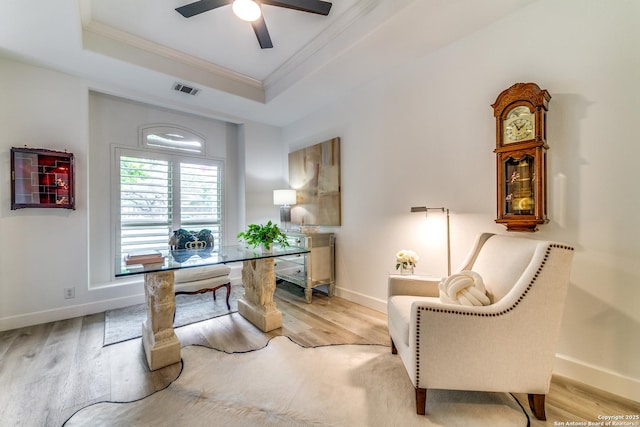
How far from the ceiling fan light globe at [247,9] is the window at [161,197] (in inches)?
102

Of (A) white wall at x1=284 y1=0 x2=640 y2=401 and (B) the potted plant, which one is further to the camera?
(B) the potted plant

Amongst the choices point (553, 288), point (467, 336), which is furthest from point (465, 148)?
point (467, 336)

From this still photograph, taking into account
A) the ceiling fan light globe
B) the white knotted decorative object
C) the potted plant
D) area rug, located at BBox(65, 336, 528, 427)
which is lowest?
area rug, located at BBox(65, 336, 528, 427)

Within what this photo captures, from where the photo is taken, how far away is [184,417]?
1562 millimetres

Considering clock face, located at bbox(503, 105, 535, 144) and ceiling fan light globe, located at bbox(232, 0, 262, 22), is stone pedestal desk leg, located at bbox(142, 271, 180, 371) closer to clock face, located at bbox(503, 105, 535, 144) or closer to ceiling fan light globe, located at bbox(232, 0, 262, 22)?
ceiling fan light globe, located at bbox(232, 0, 262, 22)

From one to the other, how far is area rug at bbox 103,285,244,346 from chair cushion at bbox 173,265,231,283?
1.52ft

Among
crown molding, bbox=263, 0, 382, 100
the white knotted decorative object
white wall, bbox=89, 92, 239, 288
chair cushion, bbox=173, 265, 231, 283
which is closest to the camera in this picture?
the white knotted decorative object

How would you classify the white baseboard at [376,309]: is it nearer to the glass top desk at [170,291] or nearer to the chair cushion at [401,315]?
the chair cushion at [401,315]

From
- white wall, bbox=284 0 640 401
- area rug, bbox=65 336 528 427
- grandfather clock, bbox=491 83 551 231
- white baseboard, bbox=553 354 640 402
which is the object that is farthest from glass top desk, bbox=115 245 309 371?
white baseboard, bbox=553 354 640 402

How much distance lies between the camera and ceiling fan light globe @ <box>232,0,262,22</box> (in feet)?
6.53

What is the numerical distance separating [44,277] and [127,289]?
2.64 ft

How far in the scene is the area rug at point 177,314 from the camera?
8.75 feet

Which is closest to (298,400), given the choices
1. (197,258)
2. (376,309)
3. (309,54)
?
(197,258)

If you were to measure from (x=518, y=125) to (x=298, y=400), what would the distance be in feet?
8.35
